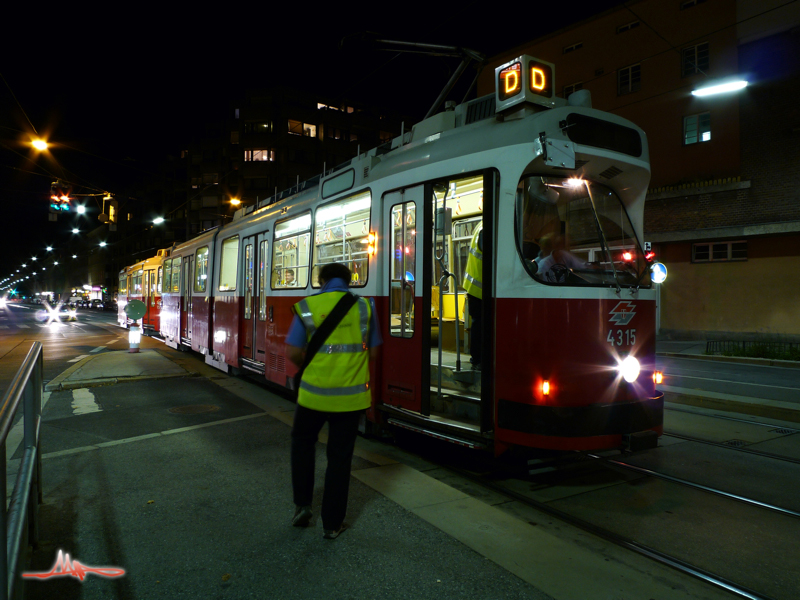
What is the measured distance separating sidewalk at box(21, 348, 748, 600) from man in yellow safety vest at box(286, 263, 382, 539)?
10.9 inches

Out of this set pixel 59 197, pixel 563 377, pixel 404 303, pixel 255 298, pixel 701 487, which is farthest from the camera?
pixel 59 197

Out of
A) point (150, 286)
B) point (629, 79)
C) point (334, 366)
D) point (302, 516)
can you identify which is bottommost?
point (302, 516)

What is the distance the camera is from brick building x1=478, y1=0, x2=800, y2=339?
61.5 feet

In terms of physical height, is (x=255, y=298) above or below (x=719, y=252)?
below

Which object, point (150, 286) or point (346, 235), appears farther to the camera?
point (150, 286)

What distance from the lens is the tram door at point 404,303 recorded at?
5297mm

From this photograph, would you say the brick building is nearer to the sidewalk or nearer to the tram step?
the tram step

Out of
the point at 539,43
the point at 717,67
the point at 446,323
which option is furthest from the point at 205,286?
the point at 539,43

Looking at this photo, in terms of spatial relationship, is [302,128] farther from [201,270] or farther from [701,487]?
[701,487]

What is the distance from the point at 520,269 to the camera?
456 centimetres

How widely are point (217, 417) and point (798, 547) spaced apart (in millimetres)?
6546

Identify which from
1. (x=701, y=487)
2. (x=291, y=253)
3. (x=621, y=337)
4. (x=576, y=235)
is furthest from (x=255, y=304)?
(x=701, y=487)

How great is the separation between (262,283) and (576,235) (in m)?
5.96

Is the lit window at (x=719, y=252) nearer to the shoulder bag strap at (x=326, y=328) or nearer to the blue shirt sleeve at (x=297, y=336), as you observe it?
the shoulder bag strap at (x=326, y=328)
